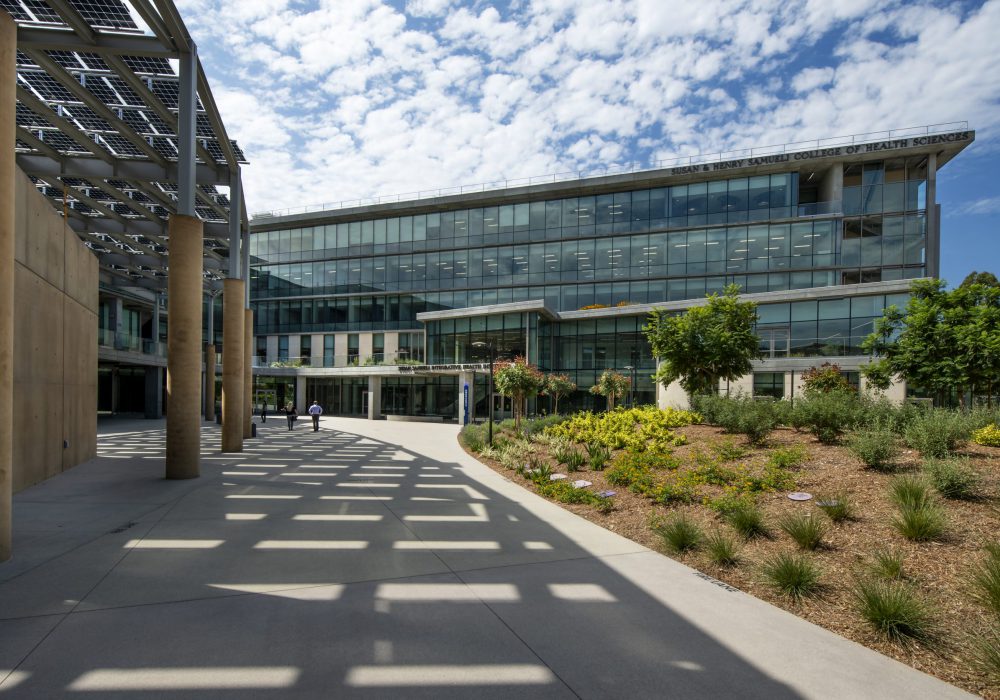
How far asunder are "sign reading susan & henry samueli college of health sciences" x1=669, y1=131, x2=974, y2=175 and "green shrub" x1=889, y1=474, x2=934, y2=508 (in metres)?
38.7

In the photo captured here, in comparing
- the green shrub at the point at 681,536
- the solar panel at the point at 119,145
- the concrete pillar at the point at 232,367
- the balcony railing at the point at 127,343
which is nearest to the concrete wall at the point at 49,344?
the concrete pillar at the point at 232,367

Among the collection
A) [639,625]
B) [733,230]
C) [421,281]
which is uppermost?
[733,230]

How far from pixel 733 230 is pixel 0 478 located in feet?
145

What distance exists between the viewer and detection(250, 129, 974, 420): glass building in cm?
3850

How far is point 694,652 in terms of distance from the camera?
4.75m

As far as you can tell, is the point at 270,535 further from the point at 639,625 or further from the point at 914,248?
the point at 914,248

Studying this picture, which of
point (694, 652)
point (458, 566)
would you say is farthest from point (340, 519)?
point (694, 652)

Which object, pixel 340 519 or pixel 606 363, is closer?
pixel 340 519

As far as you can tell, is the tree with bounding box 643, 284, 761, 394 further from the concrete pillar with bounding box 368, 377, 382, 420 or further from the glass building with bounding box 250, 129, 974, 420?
the concrete pillar with bounding box 368, 377, 382, 420

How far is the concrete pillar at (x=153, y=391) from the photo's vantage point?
123 ft

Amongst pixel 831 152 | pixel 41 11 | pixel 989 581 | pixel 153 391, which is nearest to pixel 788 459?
pixel 989 581

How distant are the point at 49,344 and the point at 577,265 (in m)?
37.2

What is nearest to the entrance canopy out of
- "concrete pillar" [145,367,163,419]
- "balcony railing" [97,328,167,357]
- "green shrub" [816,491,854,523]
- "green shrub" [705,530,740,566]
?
"balcony railing" [97,328,167,357]

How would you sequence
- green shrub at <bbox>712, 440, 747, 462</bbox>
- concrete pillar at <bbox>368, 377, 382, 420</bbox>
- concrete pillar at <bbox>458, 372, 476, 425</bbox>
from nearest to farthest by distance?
1. green shrub at <bbox>712, 440, 747, 462</bbox>
2. concrete pillar at <bbox>458, 372, 476, 425</bbox>
3. concrete pillar at <bbox>368, 377, 382, 420</bbox>
